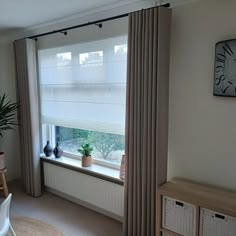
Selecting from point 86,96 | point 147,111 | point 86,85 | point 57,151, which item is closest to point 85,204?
point 57,151

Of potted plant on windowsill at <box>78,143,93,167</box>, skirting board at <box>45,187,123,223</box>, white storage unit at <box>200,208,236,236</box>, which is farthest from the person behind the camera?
potted plant on windowsill at <box>78,143,93,167</box>

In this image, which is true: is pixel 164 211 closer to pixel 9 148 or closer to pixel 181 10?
pixel 181 10

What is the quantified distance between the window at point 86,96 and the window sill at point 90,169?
114 millimetres

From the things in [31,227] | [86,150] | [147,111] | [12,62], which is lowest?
[31,227]

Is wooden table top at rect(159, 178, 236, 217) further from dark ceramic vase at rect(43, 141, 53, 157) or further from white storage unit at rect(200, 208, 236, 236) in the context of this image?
dark ceramic vase at rect(43, 141, 53, 157)

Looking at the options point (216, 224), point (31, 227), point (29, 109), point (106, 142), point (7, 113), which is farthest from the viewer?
point (7, 113)

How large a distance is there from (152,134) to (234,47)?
3.10 feet

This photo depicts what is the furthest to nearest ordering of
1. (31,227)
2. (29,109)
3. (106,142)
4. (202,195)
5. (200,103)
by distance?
(29,109), (106,142), (31,227), (200,103), (202,195)

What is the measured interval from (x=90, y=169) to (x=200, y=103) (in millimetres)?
1535

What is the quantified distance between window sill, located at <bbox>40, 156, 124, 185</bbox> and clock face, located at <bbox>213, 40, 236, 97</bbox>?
1.39 m

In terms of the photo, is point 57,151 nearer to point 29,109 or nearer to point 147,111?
point 29,109

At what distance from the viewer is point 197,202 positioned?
1849 millimetres

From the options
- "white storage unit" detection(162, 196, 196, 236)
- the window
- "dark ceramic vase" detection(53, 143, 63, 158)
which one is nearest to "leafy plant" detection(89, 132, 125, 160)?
the window

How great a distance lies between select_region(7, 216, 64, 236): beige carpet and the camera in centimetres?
268
